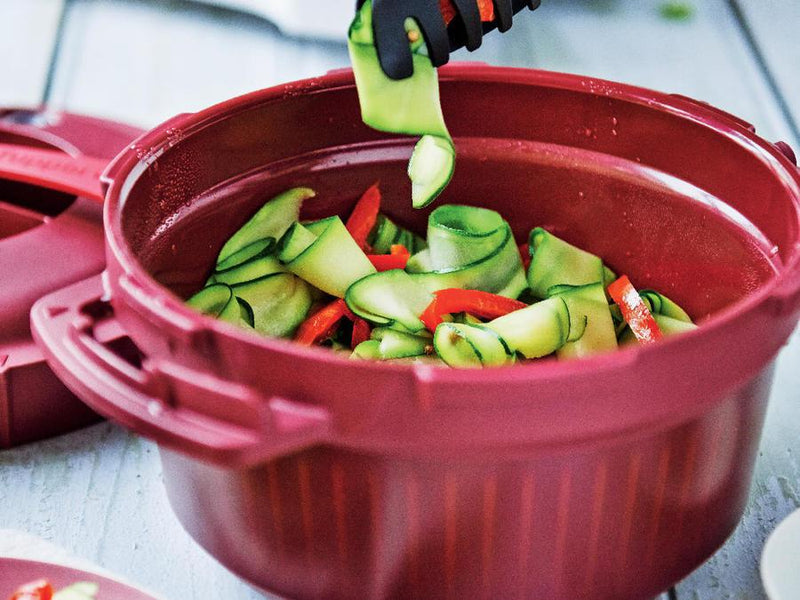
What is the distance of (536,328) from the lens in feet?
2.81

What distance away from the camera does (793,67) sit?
1.72 meters

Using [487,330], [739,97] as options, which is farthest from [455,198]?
[739,97]

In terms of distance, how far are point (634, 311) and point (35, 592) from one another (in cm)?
55

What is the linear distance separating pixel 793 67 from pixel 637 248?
890 millimetres

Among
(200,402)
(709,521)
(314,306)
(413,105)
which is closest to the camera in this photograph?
(200,402)

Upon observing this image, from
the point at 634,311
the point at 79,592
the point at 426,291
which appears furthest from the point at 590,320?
the point at 79,592

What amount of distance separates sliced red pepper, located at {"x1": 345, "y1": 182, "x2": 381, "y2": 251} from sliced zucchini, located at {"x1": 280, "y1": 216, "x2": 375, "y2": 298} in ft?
0.17

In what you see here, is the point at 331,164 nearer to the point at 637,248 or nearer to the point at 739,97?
the point at 637,248

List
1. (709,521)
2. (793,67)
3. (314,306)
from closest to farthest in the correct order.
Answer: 1. (709,521)
2. (314,306)
3. (793,67)

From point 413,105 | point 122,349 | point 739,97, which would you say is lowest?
point 122,349

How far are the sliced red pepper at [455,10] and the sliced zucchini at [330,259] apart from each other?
228mm

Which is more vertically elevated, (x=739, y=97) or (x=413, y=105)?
(x=413, y=105)

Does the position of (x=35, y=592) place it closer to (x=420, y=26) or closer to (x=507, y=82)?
(x=420, y=26)

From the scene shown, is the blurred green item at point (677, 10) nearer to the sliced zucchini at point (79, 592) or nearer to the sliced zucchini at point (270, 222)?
the sliced zucchini at point (270, 222)
